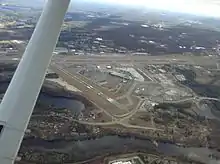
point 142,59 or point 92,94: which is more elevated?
point 92,94

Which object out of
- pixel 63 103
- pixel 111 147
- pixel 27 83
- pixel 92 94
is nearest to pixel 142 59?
pixel 92 94

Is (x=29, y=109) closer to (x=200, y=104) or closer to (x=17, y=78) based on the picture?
(x=17, y=78)

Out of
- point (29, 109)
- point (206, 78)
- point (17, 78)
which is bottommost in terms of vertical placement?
point (206, 78)

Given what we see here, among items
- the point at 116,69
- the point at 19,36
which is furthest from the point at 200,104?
the point at 19,36

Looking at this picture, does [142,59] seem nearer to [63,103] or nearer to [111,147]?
[63,103]

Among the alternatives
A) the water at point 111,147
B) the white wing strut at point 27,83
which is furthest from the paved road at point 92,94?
the white wing strut at point 27,83
